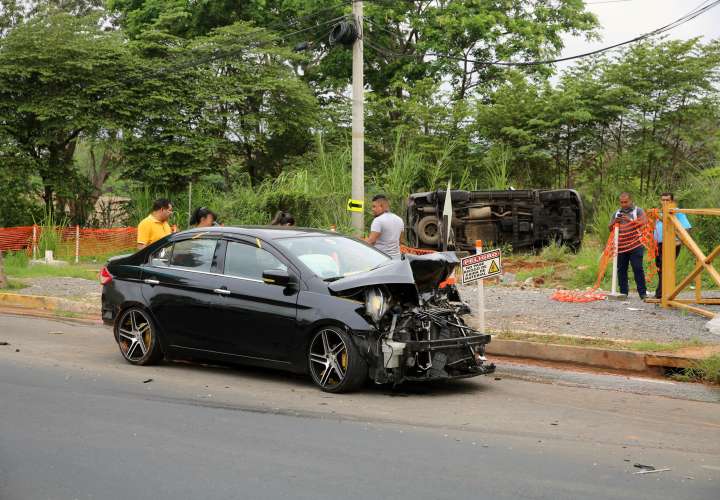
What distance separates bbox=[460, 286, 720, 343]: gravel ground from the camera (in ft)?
36.8

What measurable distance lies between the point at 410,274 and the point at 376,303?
400 mm

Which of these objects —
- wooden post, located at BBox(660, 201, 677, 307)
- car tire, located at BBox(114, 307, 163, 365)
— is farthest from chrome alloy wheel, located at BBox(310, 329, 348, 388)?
wooden post, located at BBox(660, 201, 677, 307)

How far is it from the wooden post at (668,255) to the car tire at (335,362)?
647cm

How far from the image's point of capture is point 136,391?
8.29 metres

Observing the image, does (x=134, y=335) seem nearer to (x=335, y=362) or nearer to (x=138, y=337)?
(x=138, y=337)

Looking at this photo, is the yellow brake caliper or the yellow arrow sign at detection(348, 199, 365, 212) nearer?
the yellow brake caliper

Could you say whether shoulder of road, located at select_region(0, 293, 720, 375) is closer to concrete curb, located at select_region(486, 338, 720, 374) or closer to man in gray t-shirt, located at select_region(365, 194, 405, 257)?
concrete curb, located at select_region(486, 338, 720, 374)

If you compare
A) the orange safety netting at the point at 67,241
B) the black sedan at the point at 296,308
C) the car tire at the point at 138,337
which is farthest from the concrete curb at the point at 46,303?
the orange safety netting at the point at 67,241

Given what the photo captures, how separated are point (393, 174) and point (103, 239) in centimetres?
848

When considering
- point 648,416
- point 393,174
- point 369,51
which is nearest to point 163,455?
point 648,416

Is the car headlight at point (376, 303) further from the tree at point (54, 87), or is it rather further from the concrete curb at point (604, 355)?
the tree at point (54, 87)

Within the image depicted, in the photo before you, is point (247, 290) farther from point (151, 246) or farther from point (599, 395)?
point (599, 395)

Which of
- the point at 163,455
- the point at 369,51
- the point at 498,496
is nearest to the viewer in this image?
the point at 498,496

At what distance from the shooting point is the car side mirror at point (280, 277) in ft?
27.6
